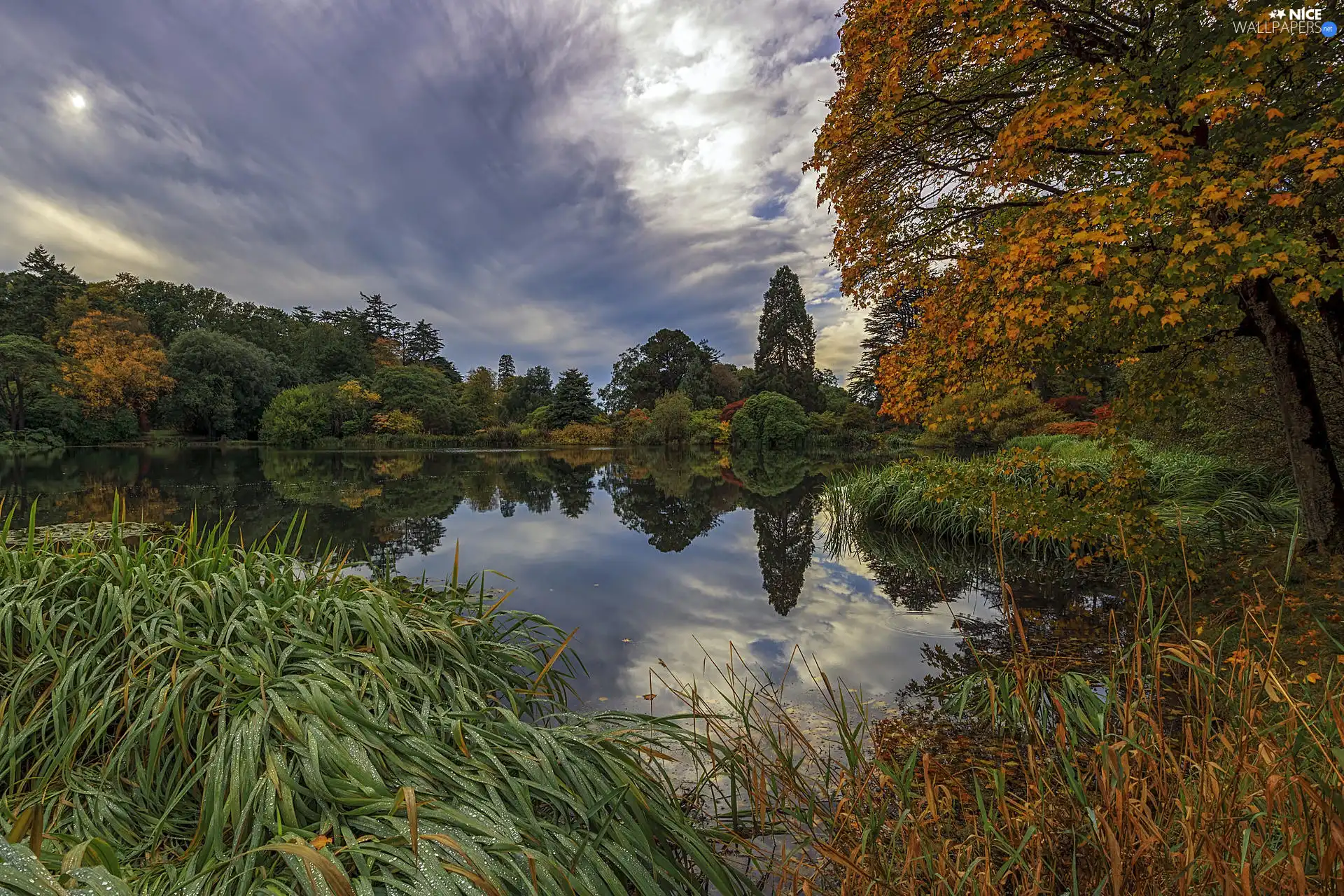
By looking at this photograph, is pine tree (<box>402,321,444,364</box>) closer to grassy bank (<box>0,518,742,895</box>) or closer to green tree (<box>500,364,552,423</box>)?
green tree (<box>500,364,552,423</box>)

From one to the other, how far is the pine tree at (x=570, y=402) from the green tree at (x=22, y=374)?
2436 cm

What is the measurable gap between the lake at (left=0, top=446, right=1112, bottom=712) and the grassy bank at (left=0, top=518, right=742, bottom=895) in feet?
5.00

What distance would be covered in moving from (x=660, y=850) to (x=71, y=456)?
28964mm

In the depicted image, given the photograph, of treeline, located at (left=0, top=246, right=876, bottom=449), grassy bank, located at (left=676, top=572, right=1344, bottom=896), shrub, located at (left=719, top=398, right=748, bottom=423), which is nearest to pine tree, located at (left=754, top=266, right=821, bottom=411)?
treeline, located at (left=0, top=246, right=876, bottom=449)

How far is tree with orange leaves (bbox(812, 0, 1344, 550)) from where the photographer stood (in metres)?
2.94

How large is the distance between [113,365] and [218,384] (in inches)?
173

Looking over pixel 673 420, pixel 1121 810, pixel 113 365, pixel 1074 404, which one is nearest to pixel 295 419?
pixel 113 365

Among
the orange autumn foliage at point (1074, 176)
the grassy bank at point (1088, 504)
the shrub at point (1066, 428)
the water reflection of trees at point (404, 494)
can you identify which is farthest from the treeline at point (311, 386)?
the orange autumn foliage at point (1074, 176)

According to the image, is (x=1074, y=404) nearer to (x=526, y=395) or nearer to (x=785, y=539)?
(x=785, y=539)

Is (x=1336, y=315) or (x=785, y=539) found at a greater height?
(x=1336, y=315)

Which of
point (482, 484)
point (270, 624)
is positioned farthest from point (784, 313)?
point (270, 624)

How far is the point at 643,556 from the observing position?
800 centimetres

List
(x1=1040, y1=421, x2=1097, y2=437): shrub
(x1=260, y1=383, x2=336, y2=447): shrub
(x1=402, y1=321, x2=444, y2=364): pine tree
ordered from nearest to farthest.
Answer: (x1=1040, y1=421, x2=1097, y2=437): shrub < (x1=260, y1=383, x2=336, y2=447): shrub < (x1=402, y1=321, x2=444, y2=364): pine tree

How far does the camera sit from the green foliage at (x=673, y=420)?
35000 mm
